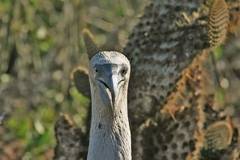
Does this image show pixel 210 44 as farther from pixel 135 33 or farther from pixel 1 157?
pixel 1 157

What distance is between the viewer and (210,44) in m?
7.71

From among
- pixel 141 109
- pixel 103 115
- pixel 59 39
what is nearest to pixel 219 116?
pixel 141 109

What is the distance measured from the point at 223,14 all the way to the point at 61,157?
1193mm

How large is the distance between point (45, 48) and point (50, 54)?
0.67ft

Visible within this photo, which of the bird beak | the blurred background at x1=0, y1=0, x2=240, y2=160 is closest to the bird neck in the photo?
the bird beak

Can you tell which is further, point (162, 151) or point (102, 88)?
point (162, 151)

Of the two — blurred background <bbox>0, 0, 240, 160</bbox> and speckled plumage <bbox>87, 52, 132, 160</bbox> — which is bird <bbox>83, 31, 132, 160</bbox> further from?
blurred background <bbox>0, 0, 240, 160</bbox>

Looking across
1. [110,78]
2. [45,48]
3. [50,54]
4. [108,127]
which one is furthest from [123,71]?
[50,54]

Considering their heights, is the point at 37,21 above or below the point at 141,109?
above

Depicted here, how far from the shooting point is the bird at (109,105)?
566 cm

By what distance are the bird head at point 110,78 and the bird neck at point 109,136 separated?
137mm

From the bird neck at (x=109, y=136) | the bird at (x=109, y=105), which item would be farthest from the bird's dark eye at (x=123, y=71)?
the bird neck at (x=109, y=136)

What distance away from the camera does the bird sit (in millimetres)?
5657

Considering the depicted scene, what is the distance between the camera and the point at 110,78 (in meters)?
5.63
